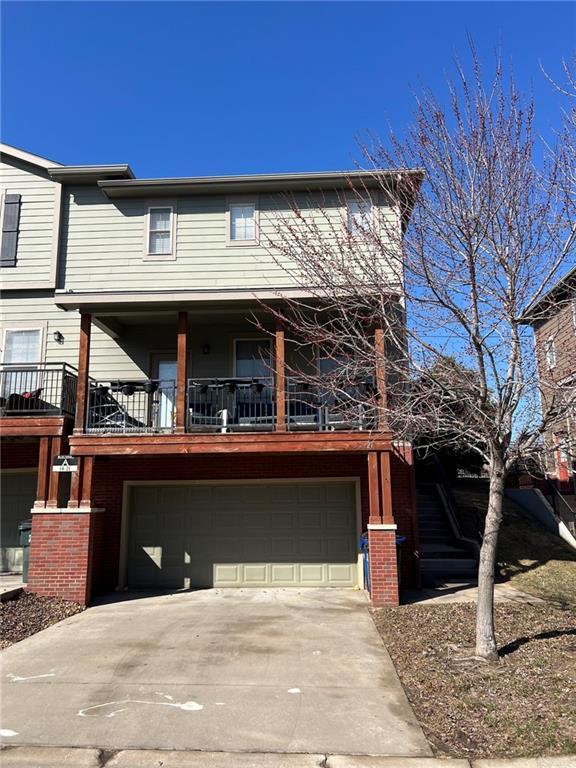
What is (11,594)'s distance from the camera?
9.72 m

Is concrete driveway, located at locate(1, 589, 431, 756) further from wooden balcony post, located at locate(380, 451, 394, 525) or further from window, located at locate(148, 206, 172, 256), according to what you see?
window, located at locate(148, 206, 172, 256)

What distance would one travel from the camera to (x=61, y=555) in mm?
10164

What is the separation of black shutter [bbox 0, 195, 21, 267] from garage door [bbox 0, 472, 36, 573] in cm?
487

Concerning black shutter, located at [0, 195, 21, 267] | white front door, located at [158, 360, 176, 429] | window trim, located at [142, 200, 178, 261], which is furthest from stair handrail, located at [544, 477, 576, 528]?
black shutter, located at [0, 195, 21, 267]

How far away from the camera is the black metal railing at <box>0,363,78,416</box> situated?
11445 millimetres

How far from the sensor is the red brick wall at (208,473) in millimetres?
11562

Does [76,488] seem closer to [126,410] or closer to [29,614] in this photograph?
[126,410]

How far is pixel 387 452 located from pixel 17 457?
8035 millimetres

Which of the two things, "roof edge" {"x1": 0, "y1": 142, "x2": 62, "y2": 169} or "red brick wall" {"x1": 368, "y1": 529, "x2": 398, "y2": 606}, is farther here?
"roof edge" {"x1": 0, "y1": 142, "x2": 62, "y2": 169}

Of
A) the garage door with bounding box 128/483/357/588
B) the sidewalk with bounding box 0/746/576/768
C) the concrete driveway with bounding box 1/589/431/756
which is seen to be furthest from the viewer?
the garage door with bounding box 128/483/357/588

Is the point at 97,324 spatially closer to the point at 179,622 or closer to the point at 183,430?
the point at 183,430

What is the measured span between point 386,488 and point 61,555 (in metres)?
5.71

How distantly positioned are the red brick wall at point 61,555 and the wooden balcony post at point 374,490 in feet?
16.2

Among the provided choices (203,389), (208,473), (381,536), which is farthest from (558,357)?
(208,473)
